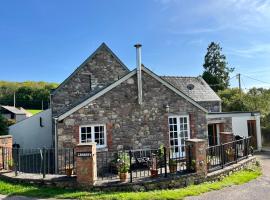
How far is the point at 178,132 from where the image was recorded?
56.7 feet

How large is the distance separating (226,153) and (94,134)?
6.52 meters

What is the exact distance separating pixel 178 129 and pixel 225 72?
46.5 meters

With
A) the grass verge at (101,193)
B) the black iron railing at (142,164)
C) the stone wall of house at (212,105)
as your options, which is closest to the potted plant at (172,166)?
the black iron railing at (142,164)

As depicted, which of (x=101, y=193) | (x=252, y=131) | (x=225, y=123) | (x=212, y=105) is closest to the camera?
(x=101, y=193)

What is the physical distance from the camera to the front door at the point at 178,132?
17.1 m

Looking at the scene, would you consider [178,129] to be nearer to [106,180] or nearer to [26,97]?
[106,180]

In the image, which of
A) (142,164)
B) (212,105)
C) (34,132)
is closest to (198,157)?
(142,164)

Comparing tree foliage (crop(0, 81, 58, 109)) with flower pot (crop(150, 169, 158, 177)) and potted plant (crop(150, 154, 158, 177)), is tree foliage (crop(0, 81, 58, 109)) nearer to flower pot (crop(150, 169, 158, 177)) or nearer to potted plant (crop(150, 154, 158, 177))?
potted plant (crop(150, 154, 158, 177))

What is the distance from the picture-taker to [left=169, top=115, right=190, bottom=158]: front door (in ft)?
56.1

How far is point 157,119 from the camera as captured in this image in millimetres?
16594

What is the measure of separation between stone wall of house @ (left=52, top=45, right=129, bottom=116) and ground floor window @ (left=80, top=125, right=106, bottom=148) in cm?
747

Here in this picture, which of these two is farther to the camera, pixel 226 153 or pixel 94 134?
pixel 94 134

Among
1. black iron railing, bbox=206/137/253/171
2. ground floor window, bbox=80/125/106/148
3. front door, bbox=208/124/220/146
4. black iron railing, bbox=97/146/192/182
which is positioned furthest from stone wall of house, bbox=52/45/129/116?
black iron railing, bbox=206/137/253/171

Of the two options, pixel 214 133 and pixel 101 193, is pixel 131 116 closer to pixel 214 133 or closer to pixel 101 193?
pixel 101 193
